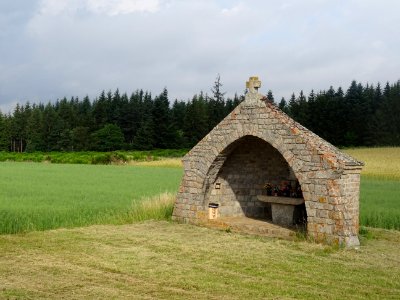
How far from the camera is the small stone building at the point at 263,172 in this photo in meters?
11.2

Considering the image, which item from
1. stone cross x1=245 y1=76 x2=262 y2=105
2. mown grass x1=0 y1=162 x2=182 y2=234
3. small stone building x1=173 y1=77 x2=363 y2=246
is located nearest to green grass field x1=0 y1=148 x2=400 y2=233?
mown grass x1=0 y1=162 x2=182 y2=234

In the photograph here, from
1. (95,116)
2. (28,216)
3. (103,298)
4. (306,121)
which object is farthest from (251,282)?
(95,116)

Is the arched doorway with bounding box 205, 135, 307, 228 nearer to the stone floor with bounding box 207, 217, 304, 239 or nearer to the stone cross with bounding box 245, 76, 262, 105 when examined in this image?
the stone floor with bounding box 207, 217, 304, 239

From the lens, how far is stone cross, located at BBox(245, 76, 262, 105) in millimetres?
12831

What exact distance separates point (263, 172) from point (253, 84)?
299 centimetres

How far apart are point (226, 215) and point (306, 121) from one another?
172 feet

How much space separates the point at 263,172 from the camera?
48.9 ft

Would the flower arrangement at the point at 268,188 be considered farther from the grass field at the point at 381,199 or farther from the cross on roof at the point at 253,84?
the grass field at the point at 381,199

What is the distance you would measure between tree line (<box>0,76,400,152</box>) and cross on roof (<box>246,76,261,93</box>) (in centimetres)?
5353

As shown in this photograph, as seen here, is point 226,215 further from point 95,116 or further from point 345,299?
point 95,116

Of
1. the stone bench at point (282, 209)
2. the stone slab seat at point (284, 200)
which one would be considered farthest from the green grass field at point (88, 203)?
the stone slab seat at point (284, 200)

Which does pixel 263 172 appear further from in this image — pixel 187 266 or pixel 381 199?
pixel 381 199

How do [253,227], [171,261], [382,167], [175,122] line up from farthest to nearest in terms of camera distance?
[175,122] < [382,167] < [253,227] < [171,261]

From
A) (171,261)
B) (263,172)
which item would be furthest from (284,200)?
(171,261)
